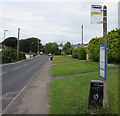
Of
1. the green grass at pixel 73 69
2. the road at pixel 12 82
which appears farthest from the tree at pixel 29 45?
the green grass at pixel 73 69

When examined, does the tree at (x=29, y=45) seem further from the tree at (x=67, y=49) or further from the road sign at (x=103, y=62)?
the road sign at (x=103, y=62)

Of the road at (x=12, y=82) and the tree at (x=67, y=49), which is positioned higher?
the tree at (x=67, y=49)

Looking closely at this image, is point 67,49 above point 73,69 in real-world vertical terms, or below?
above

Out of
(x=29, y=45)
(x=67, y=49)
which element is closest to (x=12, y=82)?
(x=67, y=49)

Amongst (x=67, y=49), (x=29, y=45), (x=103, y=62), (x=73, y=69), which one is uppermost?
(x=29, y=45)

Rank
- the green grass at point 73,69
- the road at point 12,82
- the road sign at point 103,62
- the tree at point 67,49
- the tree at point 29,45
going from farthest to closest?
1. the tree at point 29,45
2. the tree at point 67,49
3. the green grass at point 73,69
4. the road at point 12,82
5. the road sign at point 103,62

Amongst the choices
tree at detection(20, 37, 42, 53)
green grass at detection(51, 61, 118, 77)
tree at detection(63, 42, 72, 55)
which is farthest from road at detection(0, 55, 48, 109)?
tree at detection(20, 37, 42, 53)

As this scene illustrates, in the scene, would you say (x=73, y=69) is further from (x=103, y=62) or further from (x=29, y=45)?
(x=29, y=45)

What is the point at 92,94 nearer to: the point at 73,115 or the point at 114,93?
the point at 73,115

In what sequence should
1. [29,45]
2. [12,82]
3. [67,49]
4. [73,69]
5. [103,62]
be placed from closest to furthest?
1. [103,62]
2. [12,82]
3. [73,69]
4. [67,49]
5. [29,45]

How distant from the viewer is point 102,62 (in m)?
3.87

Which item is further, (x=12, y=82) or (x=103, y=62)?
(x=12, y=82)

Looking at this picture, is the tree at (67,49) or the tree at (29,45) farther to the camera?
the tree at (29,45)

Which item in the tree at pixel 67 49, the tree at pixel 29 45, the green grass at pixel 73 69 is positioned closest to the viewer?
the green grass at pixel 73 69
